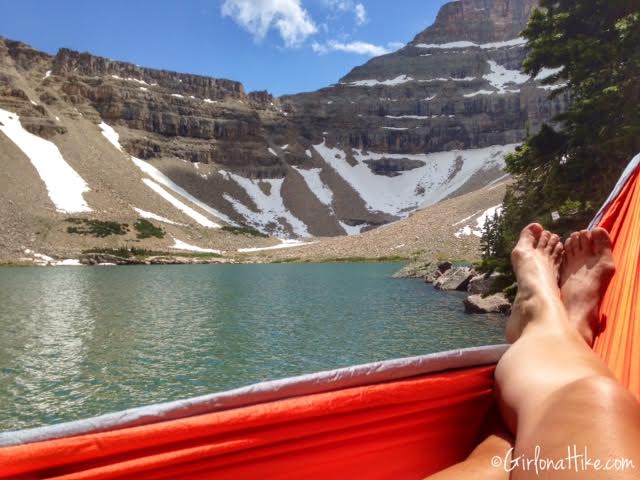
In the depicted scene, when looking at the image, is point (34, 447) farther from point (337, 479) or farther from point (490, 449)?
point (490, 449)

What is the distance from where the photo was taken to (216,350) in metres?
15.9

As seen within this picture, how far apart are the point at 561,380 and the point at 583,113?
12.5m

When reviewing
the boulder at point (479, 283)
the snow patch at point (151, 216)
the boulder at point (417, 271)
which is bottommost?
the boulder at point (417, 271)

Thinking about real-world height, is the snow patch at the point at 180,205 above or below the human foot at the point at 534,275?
above

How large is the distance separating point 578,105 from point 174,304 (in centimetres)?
2195

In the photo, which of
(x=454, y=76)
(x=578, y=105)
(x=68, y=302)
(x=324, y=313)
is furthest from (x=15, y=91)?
(x=454, y=76)

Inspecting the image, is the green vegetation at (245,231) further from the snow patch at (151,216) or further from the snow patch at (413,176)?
the snow patch at (413,176)

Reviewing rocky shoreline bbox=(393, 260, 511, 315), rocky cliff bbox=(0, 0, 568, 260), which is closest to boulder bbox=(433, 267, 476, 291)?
rocky shoreline bbox=(393, 260, 511, 315)

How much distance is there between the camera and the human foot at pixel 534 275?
364cm

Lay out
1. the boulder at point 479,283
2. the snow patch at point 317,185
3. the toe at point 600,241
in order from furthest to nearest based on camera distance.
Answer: the snow patch at point 317,185 < the boulder at point 479,283 < the toe at point 600,241

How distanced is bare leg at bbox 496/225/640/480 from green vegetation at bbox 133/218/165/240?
92308 millimetres

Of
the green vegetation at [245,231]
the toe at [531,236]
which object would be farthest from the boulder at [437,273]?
the green vegetation at [245,231]

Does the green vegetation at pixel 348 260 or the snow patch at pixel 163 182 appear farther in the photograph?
the snow patch at pixel 163 182

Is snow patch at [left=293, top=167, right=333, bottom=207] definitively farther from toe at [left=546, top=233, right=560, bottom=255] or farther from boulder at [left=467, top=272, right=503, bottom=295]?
toe at [left=546, top=233, right=560, bottom=255]
